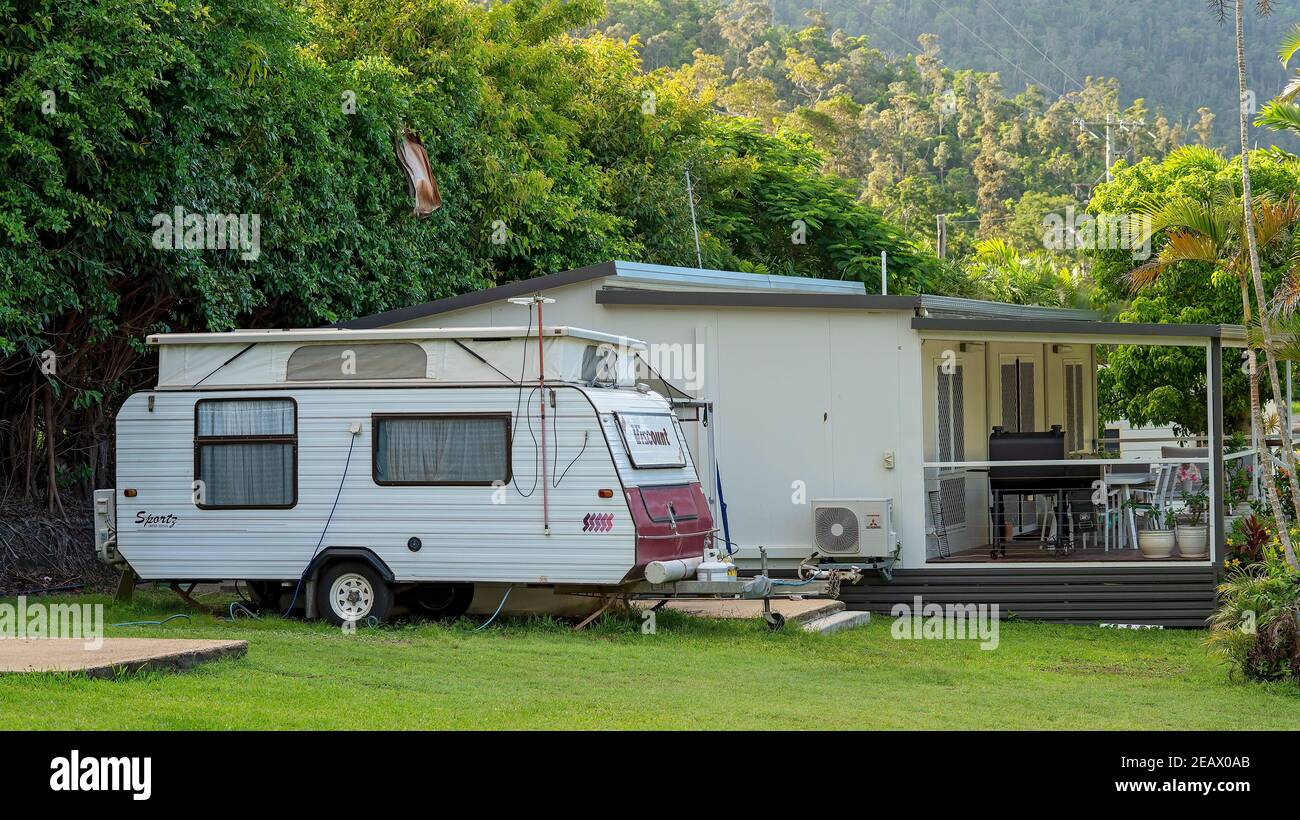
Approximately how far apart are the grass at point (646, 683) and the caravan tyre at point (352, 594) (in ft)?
1.00

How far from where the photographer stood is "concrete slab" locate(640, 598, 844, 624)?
13.5 metres

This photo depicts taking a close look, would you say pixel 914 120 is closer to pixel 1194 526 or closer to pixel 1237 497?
pixel 1237 497

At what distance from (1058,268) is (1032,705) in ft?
102

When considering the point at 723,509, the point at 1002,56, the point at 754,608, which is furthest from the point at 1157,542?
the point at 1002,56

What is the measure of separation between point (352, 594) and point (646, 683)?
3.82 metres

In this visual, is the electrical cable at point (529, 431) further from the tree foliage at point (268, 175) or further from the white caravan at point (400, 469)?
the tree foliage at point (268, 175)

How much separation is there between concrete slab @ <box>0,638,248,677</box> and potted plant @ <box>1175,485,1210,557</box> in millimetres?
9277

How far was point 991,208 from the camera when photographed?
6406 centimetres

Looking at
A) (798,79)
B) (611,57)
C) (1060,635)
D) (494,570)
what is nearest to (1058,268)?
(611,57)

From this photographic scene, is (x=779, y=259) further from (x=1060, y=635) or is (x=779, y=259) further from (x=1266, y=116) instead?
(x=1060, y=635)

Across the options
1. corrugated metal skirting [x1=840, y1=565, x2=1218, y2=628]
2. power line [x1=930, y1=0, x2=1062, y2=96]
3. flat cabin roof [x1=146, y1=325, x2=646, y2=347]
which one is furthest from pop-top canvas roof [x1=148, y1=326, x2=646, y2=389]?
power line [x1=930, y1=0, x2=1062, y2=96]

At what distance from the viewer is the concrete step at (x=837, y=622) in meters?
13.3

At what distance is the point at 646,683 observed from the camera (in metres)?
9.77

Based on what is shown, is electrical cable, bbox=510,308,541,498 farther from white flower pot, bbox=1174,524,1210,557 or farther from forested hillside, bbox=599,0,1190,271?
forested hillside, bbox=599,0,1190,271
